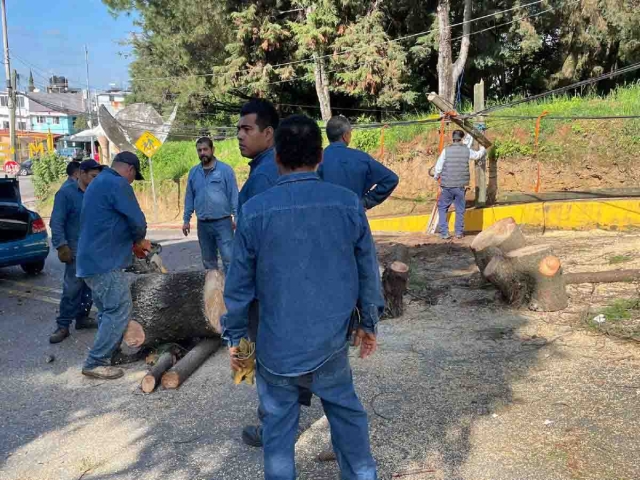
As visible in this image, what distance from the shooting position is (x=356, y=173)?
411 cm

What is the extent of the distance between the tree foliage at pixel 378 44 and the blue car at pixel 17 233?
38.2ft

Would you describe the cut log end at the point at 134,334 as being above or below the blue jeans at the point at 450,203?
below

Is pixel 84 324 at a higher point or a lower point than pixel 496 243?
lower

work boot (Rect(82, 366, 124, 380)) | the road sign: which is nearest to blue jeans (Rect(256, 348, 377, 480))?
work boot (Rect(82, 366, 124, 380))

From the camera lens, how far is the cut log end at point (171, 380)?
4.45m

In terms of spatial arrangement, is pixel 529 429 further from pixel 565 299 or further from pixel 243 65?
pixel 243 65

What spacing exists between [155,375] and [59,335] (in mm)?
1975

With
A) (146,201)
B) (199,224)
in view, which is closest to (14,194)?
(199,224)

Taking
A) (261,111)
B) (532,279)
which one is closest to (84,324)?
(261,111)

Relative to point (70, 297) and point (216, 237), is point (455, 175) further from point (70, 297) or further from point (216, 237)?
point (70, 297)

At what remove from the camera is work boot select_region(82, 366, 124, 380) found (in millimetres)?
4750

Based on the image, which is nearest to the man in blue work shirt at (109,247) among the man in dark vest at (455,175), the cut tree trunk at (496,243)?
the cut tree trunk at (496,243)

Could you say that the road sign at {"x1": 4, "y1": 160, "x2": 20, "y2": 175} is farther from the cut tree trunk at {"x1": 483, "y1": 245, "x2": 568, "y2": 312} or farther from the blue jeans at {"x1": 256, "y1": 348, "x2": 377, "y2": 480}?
the blue jeans at {"x1": 256, "y1": 348, "x2": 377, "y2": 480}

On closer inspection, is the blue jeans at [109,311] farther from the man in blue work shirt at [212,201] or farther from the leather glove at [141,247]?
the man in blue work shirt at [212,201]
